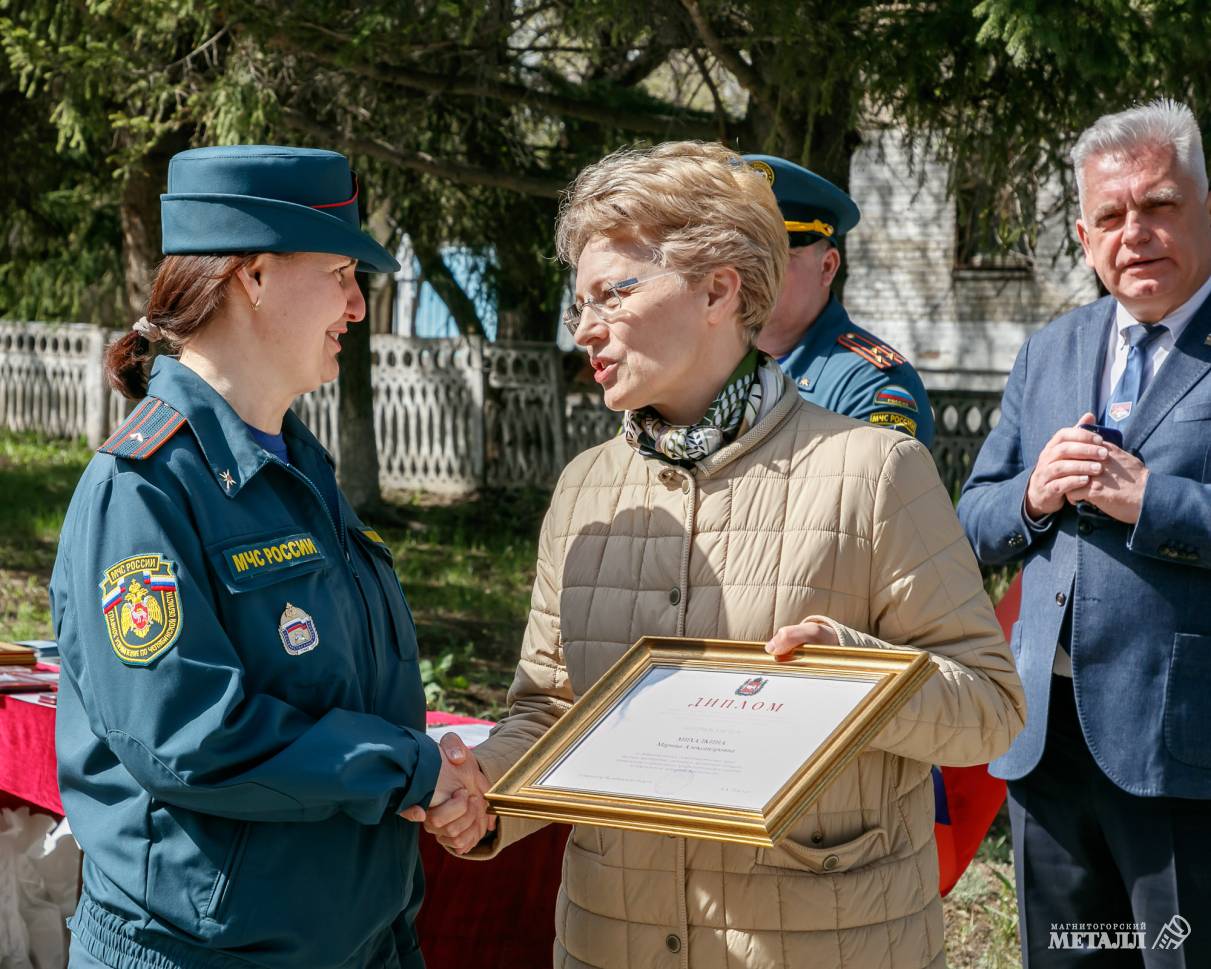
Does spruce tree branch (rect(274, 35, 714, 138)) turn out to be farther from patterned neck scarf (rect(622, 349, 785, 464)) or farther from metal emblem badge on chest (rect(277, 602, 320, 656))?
metal emblem badge on chest (rect(277, 602, 320, 656))

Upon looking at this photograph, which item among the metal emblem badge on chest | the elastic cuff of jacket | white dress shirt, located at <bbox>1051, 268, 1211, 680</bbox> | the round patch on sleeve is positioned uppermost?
white dress shirt, located at <bbox>1051, 268, 1211, 680</bbox>

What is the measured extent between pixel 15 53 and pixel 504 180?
3.15 meters

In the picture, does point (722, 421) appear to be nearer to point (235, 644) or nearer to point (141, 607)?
point (235, 644)

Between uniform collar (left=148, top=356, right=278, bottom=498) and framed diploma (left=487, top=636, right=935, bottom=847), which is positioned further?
uniform collar (left=148, top=356, right=278, bottom=498)

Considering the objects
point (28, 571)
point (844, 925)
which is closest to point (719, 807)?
point (844, 925)

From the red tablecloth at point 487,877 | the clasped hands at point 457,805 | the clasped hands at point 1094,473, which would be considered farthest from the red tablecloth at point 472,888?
the clasped hands at point 1094,473

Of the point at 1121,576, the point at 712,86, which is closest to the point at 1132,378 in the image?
the point at 1121,576

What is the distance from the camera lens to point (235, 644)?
6.79ft

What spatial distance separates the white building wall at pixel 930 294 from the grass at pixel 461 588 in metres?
9.01

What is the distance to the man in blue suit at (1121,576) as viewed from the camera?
2881 millimetres

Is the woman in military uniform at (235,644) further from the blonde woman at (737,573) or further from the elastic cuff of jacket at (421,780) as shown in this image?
the blonde woman at (737,573)

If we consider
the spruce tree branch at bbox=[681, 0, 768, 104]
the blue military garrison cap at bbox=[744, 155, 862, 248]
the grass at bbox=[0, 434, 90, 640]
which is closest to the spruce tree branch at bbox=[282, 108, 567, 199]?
the spruce tree branch at bbox=[681, 0, 768, 104]

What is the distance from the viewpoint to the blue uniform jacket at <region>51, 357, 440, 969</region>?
1.97 meters

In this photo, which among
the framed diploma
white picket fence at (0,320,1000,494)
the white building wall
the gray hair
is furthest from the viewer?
the white building wall
